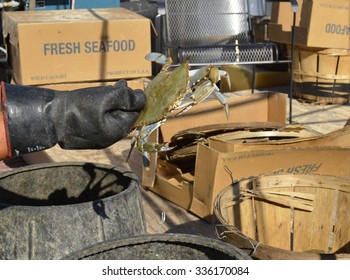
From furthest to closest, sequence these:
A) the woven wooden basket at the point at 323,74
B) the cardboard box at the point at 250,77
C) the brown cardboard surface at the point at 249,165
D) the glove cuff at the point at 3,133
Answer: the cardboard box at the point at 250,77 → the woven wooden basket at the point at 323,74 → the brown cardboard surface at the point at 249,165 → the glove cuff at the point at 3,133

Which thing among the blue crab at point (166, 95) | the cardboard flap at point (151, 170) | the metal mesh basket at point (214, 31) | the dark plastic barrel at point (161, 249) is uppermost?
the blue crab at point (166, 95)

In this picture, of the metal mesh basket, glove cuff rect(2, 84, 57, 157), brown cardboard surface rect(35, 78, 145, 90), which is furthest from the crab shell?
the metal mesh basket

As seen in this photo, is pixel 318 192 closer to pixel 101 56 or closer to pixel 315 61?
pixel 101 56

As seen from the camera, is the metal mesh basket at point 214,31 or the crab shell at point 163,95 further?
the metal mesh basket at point 214,31

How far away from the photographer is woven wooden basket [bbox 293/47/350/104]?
6.49 meters

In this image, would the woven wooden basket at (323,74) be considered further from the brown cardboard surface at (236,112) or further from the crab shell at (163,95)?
the crab shell at (163,95)

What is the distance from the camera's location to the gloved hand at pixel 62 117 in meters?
1.97

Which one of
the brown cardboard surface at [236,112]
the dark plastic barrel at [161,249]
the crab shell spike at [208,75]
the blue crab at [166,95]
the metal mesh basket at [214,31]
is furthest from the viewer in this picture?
the metal mesh basket at [214,31]

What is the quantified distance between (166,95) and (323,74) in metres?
4.45

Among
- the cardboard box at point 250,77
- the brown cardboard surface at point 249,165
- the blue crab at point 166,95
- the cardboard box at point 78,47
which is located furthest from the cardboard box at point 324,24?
the blue crab at point 166,95

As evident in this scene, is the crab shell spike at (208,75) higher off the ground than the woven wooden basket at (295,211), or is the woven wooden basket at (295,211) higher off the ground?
the crab shell spike at (208,75)

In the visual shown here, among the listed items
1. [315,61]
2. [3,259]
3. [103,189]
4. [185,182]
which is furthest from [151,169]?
[315,61]

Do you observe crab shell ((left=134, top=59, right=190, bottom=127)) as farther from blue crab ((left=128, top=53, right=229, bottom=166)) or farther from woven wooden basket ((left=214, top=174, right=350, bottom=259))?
woven wooden basket ((left=214, top=174, right=350, bottom=259))

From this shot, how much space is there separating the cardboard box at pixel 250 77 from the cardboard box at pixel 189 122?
6.19ft
